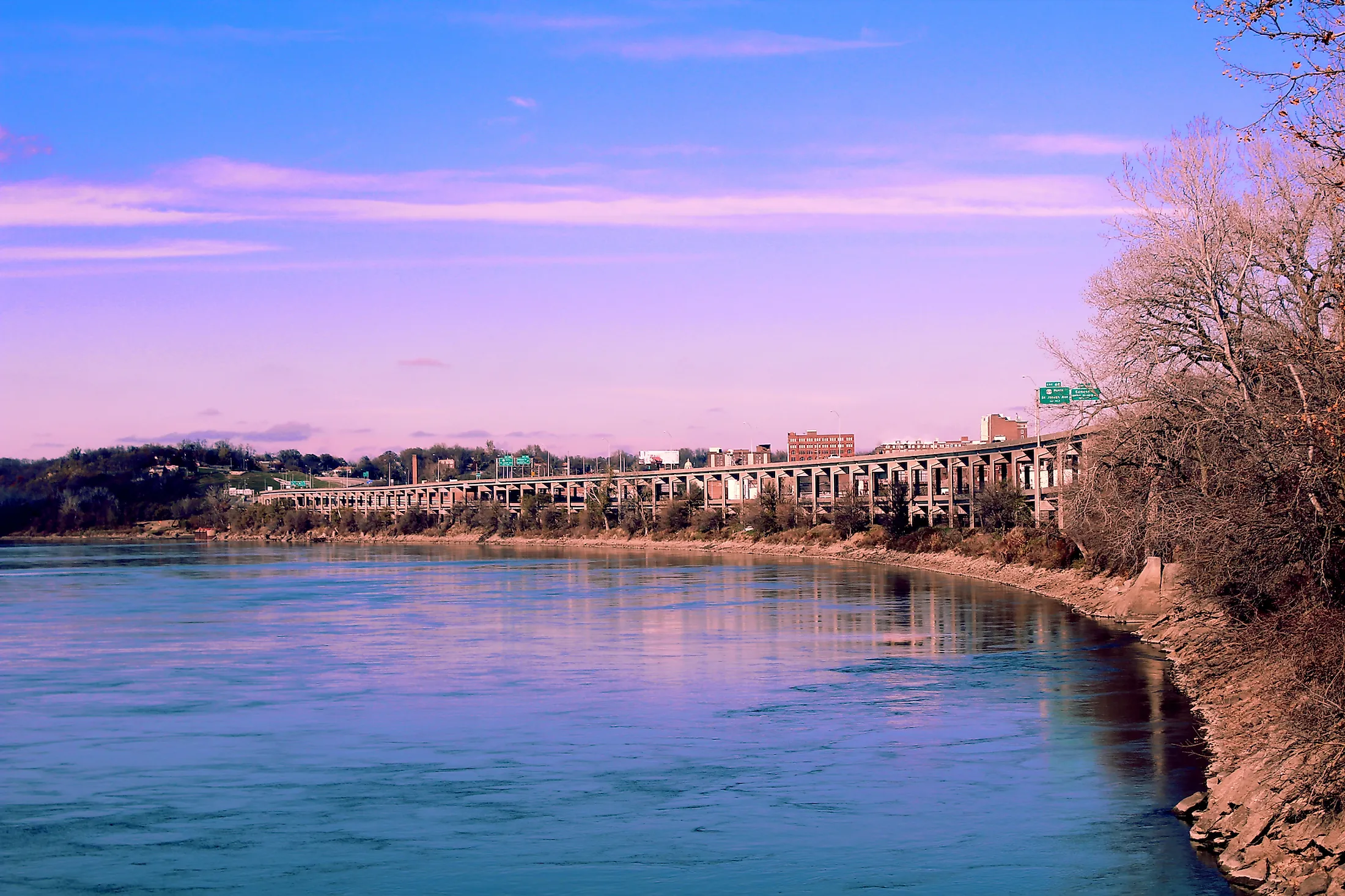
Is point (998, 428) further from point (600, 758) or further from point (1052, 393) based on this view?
point (600, 758)

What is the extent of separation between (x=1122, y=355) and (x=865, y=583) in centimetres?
4619

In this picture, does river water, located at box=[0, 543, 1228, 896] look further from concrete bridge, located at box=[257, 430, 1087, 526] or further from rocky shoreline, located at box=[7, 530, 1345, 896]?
concrete bridge, located at box=[257, 430, 1087, 526]

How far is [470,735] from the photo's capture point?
106 feet

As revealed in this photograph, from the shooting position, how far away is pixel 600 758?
96.5ft

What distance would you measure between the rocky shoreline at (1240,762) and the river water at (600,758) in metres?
0.70

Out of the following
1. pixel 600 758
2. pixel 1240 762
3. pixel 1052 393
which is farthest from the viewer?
pixel 1052 393

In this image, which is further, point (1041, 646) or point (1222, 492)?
point (1041, 646)

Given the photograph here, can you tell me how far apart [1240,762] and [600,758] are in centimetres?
1293

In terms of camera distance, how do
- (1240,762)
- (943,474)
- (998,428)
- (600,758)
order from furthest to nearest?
(998,428) < (943,474) < (600,758) < (1240,762)

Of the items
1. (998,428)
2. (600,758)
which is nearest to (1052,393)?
(600,758)

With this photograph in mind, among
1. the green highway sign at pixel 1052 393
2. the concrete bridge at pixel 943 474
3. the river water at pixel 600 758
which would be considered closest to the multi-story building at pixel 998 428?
the concrete bridge at pixel 943 474

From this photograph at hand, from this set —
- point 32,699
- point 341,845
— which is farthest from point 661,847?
point 32,699

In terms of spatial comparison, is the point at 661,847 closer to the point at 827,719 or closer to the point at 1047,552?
the point at 827,719

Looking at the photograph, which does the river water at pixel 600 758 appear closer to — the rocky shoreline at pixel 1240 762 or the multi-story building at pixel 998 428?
the rocky shoreline at pixel 1240 762
